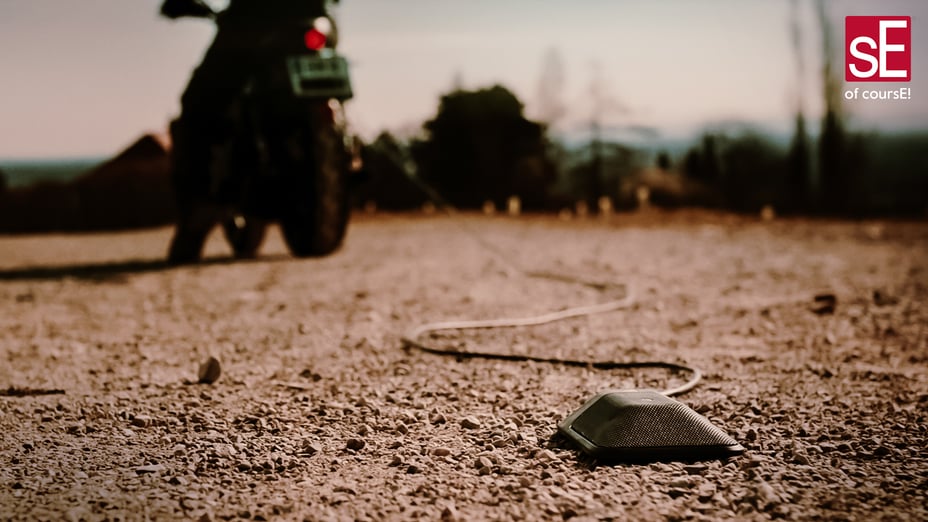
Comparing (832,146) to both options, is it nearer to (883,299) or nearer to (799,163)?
(799,163)

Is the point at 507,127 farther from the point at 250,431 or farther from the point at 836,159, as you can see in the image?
the point at 250,431

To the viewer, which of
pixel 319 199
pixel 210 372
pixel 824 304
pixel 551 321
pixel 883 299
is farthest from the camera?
pixel 319 199

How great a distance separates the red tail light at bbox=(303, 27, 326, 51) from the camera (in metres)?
5.61

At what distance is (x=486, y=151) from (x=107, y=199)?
5473 mm

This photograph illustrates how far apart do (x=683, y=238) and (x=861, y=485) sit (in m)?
6.71

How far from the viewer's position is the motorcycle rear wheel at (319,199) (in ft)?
19.0

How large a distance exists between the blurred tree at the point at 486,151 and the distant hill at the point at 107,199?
4.16m

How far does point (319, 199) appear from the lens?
5.93 meters

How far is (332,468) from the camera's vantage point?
89.8 inches

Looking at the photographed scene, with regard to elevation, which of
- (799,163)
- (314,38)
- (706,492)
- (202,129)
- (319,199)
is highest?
(314,38)

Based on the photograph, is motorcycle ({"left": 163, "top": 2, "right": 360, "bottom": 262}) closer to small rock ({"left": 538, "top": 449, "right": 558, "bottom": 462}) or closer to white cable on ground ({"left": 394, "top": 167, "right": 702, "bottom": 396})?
white cable on ground ({"left": 394, "top": 167, "right": 702, "bottom": 396})

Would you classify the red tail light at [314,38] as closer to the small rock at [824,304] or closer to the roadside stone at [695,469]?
the small rock at [824,304]

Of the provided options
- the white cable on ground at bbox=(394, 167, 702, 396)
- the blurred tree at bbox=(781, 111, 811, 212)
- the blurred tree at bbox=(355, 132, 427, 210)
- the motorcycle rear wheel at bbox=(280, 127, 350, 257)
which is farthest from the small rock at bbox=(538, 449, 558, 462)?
the blurred tree at bbox=(781, 111, 811, 212)

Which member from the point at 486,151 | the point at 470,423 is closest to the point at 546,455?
the point at 470,423
